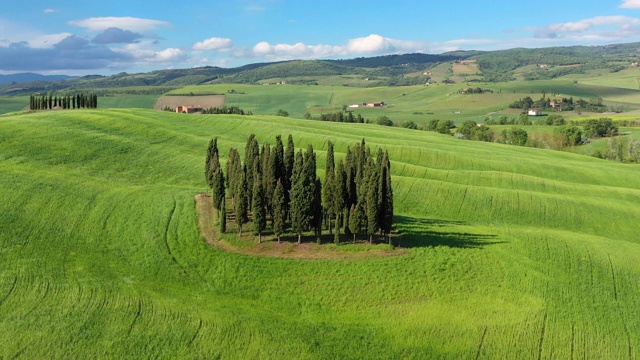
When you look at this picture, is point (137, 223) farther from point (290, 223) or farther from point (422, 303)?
point (422, 303)

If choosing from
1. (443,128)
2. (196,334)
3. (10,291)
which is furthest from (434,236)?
(443,128)

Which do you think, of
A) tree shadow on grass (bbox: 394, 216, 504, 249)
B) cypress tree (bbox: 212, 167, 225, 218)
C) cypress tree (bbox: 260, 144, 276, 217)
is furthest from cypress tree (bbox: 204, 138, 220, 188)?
tree shadow on grass (bbox: 394, 216, 504, 249)

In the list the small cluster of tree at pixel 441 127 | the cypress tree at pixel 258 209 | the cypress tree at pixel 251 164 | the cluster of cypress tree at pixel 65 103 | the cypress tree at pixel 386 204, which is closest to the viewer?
the cypress tree at pixel 258 209

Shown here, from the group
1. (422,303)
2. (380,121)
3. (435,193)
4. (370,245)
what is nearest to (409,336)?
(422,303)

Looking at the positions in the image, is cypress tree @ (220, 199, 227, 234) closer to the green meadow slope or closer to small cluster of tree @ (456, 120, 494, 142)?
the green meadow slope

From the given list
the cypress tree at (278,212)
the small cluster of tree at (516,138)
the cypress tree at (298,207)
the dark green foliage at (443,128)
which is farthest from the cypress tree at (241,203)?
the dark green foliage at (443,128)

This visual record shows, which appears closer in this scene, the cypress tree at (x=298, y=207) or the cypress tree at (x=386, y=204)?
the cypress tree at (x=298, y=207)

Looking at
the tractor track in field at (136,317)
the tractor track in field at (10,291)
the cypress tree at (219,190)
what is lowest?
the tractor track in field at (136,317)

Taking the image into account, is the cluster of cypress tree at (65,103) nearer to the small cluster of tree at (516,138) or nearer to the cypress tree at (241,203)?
the cypress tree at (241,203)
